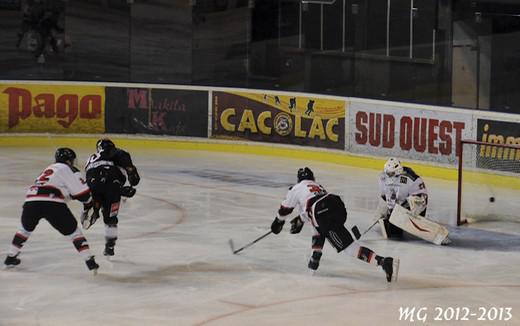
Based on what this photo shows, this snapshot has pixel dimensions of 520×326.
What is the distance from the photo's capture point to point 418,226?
13461 millimetres

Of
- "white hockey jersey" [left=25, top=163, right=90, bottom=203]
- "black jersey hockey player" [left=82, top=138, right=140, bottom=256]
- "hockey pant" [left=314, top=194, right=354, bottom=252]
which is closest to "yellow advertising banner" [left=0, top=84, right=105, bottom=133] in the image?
"black jersey hockey player" [left=82, top=138, right=140, bottom=256]

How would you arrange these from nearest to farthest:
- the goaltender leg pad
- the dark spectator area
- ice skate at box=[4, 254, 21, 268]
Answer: ice skate at box=[4, 254, 21, 268] < the goaltender leg pad < the dark spectator area

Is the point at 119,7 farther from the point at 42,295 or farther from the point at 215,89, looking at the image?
the point at 42,295

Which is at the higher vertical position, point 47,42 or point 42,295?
point 47,42

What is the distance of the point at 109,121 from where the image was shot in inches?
805

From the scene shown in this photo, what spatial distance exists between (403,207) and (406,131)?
4327 mm

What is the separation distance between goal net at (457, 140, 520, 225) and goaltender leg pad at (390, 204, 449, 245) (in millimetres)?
1676

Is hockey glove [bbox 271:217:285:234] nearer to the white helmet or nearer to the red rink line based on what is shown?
the white helmet

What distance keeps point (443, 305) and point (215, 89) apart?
9.70 metres

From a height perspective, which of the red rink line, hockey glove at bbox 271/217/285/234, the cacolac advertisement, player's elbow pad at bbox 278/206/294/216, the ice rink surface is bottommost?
the ice rink surface

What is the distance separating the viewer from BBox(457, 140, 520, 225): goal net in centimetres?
1514

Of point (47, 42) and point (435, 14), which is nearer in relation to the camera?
point (435, 14)

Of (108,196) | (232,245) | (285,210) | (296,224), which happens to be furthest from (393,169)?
(108,196)

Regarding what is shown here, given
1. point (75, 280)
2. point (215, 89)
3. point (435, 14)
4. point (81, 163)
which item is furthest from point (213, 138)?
point (75, 280)
